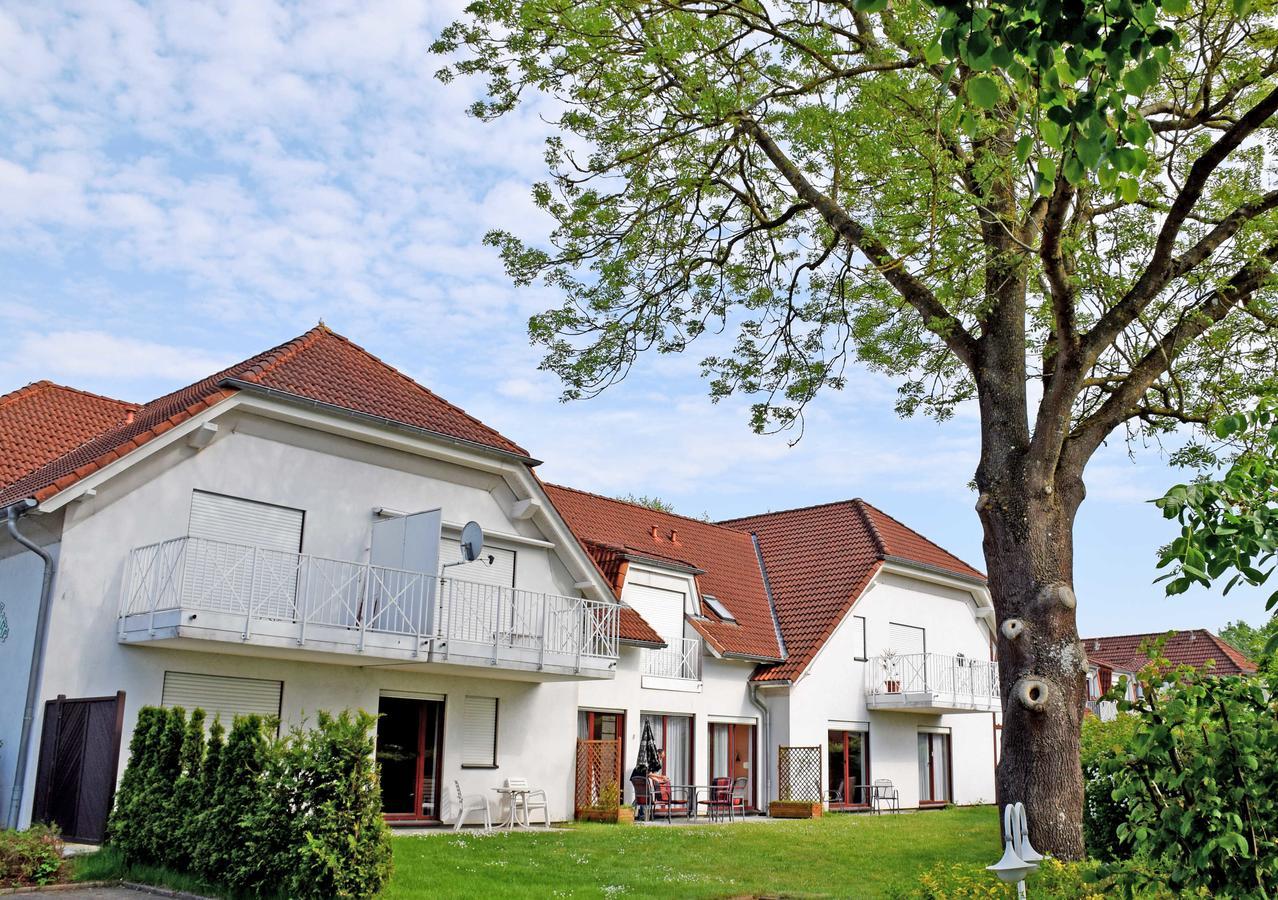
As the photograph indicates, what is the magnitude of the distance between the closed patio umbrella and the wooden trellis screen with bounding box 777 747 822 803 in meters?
3.71

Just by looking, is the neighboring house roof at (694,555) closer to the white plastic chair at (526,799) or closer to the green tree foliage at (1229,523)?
the white plastic chair at (526,799)

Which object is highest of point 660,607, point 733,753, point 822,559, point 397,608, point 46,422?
point 46,422

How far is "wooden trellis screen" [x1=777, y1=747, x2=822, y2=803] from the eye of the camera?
25.6 meters

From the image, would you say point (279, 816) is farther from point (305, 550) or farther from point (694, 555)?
point (694, 555)

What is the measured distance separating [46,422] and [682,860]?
13.8m

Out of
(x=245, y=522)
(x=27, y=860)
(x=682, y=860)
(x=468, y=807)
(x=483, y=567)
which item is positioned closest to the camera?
(x=27, y=860)

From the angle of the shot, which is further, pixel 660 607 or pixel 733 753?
pixel 733 753

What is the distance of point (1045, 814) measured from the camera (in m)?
10.2

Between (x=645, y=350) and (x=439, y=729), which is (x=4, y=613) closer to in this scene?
(x=439, y=729)

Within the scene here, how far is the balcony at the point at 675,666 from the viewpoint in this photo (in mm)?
23828

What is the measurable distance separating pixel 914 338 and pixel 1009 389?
2.68 m

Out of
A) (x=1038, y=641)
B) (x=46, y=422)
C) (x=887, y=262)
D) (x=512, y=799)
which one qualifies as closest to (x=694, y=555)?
(x=512, y=799)

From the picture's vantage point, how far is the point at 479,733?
66.3 feet

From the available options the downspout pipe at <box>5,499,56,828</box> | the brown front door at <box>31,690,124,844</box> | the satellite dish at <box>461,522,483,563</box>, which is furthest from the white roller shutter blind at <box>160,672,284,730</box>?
the satellite dish at <box>461,522,483,563</box>
